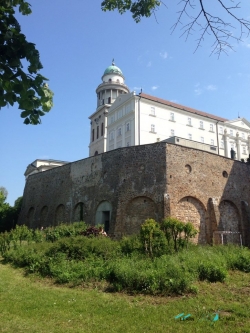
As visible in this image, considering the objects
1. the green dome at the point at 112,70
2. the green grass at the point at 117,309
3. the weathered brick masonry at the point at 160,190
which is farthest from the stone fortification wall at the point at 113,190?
the green dome at the point at 112,70

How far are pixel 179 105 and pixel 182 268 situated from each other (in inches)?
1738

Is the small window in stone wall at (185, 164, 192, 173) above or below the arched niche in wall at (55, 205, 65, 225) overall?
above

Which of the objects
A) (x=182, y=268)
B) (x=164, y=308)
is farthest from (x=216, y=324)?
(x=182, y=268)

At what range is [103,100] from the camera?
57750 mm

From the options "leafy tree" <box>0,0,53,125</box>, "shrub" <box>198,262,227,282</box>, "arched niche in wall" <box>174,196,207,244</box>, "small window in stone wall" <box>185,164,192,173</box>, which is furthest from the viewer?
"small window in stone wall" <box>185,164,192,173</box>

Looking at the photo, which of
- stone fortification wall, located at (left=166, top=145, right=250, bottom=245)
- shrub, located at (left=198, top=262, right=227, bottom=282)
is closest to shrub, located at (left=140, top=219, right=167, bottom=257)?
shrub, located at (left=198, top=262, right=227, bottom=282)

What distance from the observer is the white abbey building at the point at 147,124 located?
45188 mm

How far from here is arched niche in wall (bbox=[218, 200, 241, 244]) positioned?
76.6 feet

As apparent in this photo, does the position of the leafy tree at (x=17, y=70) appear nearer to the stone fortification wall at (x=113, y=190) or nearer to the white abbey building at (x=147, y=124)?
the stone fortification wall at (x=113, y=190)

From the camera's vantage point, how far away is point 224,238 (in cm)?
2281

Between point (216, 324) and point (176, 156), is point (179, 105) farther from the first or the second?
point (216, 324)

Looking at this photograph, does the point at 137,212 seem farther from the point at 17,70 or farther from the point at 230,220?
the point at 17,70

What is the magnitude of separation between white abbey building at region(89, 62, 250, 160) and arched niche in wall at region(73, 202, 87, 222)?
61.2 feet

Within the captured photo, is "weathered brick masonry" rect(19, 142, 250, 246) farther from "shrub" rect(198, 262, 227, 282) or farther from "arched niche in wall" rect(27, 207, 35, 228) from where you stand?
"shrub" rect(198, 262, 227, 282)
